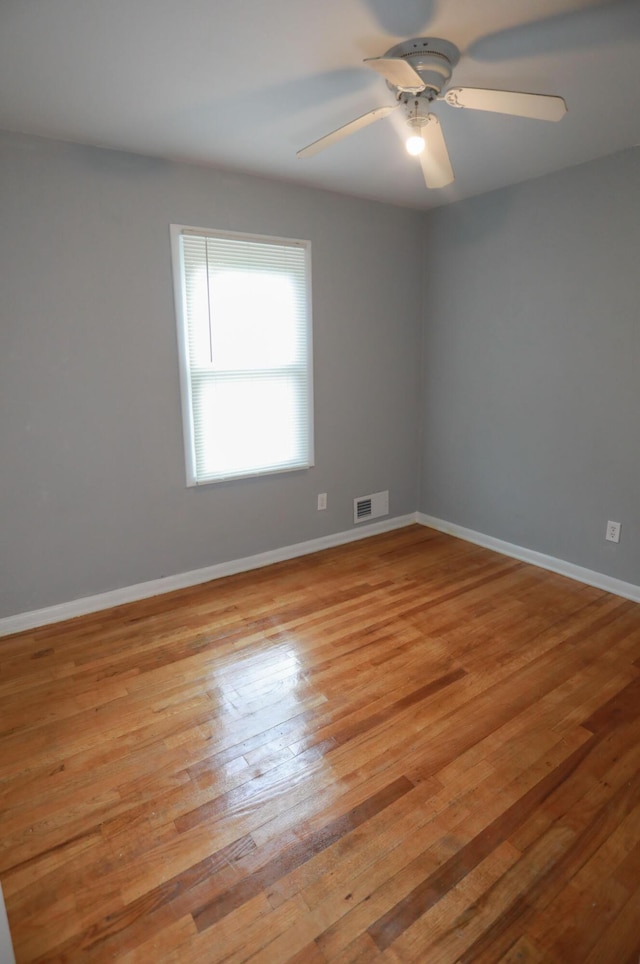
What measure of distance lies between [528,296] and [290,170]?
5.47ft

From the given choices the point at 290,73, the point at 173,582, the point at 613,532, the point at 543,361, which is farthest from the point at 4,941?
the point at 543,361

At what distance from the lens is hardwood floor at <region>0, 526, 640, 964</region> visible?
1274 millimetres

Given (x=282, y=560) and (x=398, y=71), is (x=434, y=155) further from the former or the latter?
(x=282, y=560)

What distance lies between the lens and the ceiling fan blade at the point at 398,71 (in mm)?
1425

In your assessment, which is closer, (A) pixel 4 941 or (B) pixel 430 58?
(A) pixel 4 941

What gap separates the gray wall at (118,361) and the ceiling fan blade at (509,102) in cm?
161

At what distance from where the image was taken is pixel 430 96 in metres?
1.80

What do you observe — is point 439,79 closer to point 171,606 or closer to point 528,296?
point 528,296

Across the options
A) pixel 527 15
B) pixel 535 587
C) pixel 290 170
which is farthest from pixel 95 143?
pixel 535 587

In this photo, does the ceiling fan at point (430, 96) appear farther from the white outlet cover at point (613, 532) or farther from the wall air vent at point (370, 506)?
the wall air vent at point (370, 506)

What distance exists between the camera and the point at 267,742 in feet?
6.19

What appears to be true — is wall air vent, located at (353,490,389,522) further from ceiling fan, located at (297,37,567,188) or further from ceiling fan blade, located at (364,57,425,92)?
ceiling fan blade, located at (364,57,425,92)

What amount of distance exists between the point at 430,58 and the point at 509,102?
0.35 m

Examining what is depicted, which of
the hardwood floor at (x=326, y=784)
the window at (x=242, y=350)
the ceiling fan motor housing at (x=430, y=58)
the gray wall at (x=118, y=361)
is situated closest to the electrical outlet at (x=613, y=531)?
the hardwood floor at (x=326, y=784)
